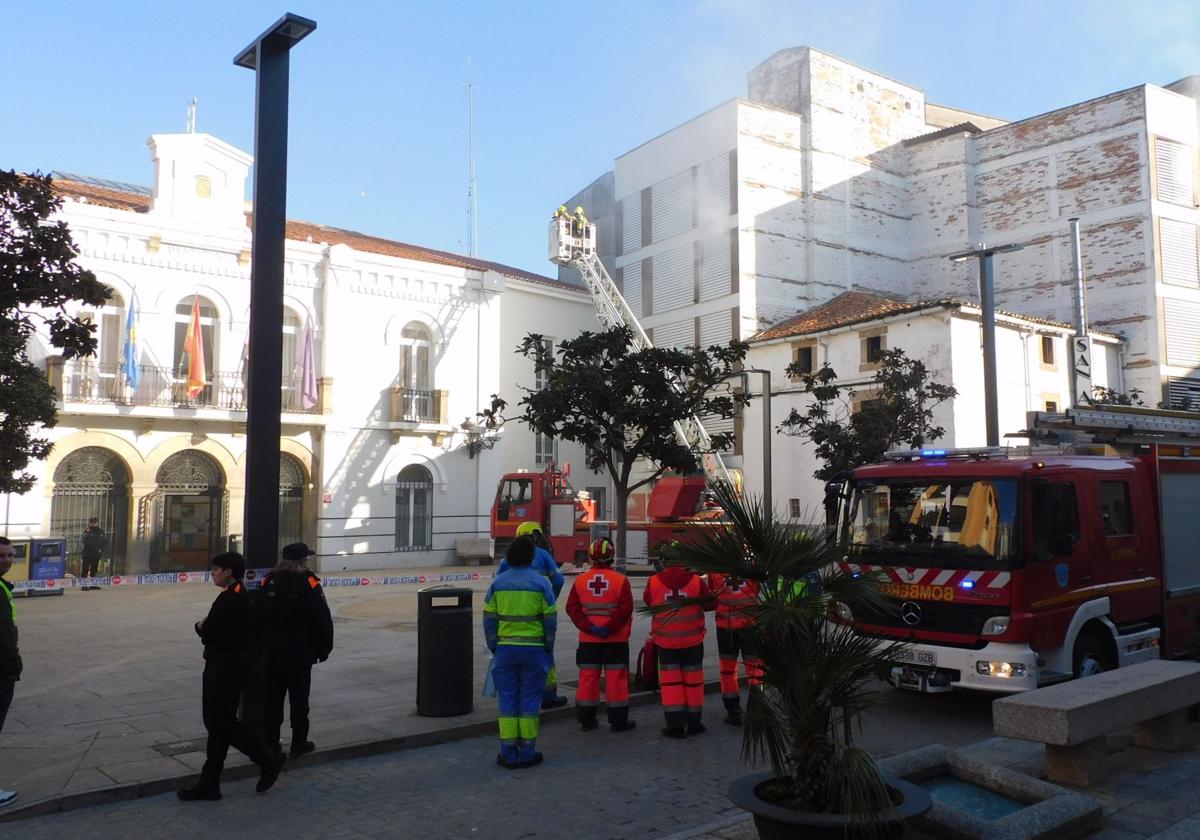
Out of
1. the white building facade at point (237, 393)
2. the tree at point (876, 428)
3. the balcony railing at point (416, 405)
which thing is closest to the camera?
the tree at point (876, 428)

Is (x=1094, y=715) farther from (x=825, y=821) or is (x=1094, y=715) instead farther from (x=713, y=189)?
(x=713, y=189)

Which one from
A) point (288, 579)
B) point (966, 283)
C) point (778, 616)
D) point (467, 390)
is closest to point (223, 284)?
point (467, 390)

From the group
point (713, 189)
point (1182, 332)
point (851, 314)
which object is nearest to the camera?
point (851, 314)

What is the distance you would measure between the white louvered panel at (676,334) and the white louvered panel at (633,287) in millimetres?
1441

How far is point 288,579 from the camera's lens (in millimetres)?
7125

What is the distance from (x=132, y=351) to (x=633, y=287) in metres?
20.3

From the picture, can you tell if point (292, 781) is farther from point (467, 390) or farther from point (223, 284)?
point (467, 390)

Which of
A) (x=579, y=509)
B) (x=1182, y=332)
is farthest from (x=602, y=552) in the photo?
(x=1182, y=332)

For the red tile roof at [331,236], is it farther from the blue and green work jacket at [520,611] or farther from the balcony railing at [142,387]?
the blue and green work jacket at [520,611]

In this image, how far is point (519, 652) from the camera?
7.25 metres

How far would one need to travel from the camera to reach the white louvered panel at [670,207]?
35.8 metres

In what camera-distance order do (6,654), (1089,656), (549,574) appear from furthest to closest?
1. (1089,656)
2. (549,574)
3. (6,654)

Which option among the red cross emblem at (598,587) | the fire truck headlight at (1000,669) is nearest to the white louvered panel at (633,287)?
the red cross emblem at (598,587)

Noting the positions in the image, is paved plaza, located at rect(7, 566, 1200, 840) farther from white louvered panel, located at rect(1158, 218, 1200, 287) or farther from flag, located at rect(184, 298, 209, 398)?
white louvered panel, located at rect(1158, 218, 1200, 287)
